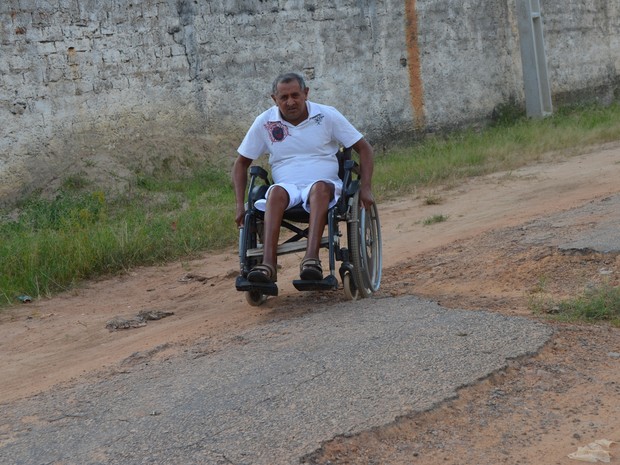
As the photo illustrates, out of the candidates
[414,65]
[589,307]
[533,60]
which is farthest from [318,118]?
[533,60]

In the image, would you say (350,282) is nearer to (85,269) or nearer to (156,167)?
(85,269)

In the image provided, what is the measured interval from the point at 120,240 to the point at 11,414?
12.6 ft

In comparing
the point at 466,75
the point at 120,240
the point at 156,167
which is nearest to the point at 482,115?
the point at 466,75

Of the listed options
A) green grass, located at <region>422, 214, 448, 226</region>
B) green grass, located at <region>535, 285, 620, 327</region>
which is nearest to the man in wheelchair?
green grass, located at <region>535, 285, 620, 327</region>

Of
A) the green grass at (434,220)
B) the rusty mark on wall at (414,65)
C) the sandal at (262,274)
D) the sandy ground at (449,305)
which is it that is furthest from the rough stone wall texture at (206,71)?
the sandal at (262,274)

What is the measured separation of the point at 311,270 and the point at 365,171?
0.85 m

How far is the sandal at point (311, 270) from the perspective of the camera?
5.43 m

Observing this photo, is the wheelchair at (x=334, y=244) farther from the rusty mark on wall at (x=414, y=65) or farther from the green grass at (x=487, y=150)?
the rusty mark on wall at (x=414, y=65)

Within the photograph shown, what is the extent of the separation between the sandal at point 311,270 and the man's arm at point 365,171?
563 mm

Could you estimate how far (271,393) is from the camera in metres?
4.07

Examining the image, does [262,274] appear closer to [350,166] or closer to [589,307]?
[350,166]

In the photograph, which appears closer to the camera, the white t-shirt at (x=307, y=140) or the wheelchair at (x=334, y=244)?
the wheelchair at (x=334, y=244)

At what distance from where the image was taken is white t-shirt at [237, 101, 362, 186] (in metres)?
5.84

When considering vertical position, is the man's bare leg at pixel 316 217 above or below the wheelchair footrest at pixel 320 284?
above
